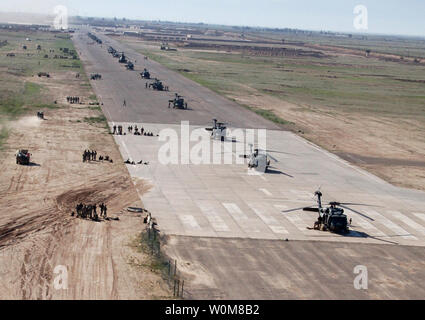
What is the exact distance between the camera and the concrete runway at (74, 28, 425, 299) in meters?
34.4

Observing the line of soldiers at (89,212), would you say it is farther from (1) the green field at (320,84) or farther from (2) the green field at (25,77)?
(1) the green field at (320,84)

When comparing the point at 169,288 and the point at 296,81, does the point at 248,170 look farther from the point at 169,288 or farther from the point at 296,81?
the point at 296,81

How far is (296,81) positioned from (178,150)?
303 ft

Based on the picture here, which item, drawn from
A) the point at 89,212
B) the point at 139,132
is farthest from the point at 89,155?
the point at 89,212

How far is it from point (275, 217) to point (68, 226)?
16583 millimetres

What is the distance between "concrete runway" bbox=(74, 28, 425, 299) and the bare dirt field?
2.68m

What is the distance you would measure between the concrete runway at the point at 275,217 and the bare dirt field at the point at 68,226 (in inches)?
105

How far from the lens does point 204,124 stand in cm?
8500

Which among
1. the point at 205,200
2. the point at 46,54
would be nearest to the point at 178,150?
the point at 205,200

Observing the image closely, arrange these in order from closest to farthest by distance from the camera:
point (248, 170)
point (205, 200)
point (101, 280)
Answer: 1. point (101, 280)
2. point (205, 200)
3. point (248, 170)

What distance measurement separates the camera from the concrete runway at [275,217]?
3438 centimetres

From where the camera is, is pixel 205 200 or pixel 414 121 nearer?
pixel 205 200

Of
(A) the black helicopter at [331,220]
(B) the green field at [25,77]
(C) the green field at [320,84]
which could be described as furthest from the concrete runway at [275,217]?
(C) the green field at [320,84]

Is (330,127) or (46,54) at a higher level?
(46,54)
